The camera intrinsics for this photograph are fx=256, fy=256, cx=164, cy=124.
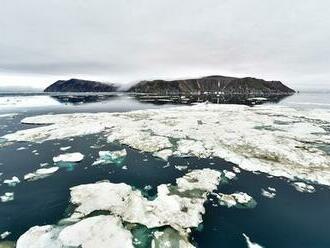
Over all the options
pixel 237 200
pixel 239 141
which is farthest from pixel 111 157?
pixel 239 141

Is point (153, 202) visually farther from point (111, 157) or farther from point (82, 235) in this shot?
point (111, 157)

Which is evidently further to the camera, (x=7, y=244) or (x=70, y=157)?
(x=70, y=157)

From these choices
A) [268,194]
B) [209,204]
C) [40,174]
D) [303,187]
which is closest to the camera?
[209,204]

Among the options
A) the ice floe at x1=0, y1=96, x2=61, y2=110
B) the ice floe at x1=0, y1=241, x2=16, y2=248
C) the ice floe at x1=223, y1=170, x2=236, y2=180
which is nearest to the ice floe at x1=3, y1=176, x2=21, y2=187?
the ice floe at x1=0, y1=241, x2=16, y2=248

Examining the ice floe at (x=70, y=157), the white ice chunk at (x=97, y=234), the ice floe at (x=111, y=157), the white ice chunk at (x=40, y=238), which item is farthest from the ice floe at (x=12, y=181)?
the white ice chunk at (x=97, y=234)

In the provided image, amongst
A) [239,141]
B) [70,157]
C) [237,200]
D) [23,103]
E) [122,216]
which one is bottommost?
[23,103]

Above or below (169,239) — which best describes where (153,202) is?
above

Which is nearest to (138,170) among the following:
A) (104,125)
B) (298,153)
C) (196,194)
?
(196,194)

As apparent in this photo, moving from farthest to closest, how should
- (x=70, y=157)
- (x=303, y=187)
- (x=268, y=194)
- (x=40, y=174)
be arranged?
A: (x=70, y=157), (x=40, y=174), (x=303, y=187), (x=268, y=194)
